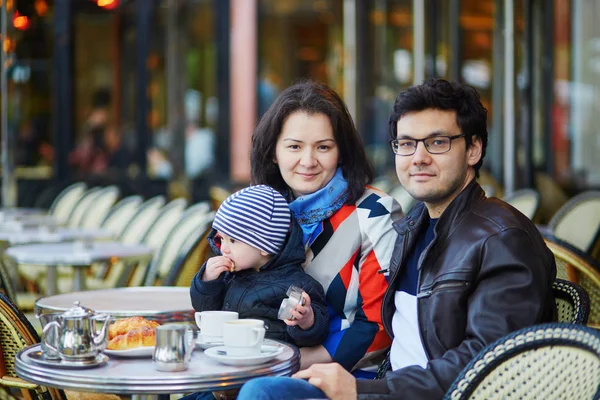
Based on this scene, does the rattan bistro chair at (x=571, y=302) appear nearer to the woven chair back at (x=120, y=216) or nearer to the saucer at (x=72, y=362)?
the saucer at (x=72, y=362)

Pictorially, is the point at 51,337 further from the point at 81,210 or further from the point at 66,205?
the point at 66,205

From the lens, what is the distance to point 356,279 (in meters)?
2.70

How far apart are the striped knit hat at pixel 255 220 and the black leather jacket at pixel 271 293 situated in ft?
0.17

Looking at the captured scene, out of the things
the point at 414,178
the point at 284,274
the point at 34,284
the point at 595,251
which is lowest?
the point at 34,284

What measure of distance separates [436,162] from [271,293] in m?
0.57

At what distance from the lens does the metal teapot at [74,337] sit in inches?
85.7

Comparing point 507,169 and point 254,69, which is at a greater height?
point 254,69

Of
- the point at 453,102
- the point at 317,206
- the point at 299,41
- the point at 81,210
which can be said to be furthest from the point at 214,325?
the point at 299,41

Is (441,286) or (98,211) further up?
(441,286)

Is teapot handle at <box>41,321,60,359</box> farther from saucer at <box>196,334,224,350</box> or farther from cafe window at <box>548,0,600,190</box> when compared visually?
cafe window at <box>548,0,600,190</box>

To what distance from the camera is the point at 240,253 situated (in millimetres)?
2557

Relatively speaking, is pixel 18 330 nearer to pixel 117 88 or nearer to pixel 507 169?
pixel 507 169

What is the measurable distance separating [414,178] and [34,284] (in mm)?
5218

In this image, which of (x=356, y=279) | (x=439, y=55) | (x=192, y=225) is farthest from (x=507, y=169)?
(x=356, y=279)
